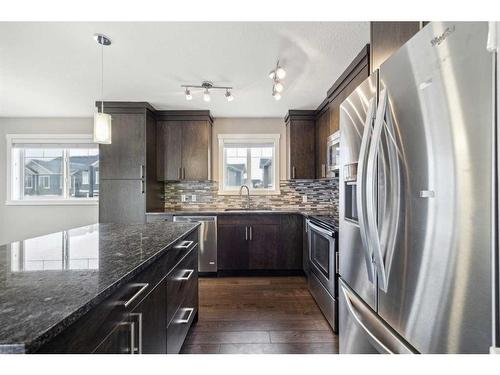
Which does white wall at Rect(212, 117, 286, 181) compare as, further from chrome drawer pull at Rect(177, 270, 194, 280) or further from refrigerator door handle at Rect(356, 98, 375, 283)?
refrigerator door handle at Rect(356, 98, 375, 283)

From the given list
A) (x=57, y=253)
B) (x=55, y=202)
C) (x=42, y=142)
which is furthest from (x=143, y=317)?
(x=42, y=142)

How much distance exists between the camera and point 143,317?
1103mm

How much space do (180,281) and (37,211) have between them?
4.09 meters

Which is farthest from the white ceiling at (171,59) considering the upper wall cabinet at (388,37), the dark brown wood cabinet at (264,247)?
the dark brown wood cabinet at (264,247)

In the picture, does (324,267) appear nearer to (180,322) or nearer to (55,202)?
(180,322)

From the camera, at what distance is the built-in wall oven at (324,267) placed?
214 cm

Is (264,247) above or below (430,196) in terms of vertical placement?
below

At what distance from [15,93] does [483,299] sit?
466 cm

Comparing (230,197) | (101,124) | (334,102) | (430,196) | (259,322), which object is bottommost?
(259,322)

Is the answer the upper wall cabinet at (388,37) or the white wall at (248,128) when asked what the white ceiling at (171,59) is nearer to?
the upper wall cabinet at (388,37)

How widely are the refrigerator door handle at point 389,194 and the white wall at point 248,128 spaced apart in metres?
3.31

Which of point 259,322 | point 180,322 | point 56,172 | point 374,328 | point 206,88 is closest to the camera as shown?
Answer: point 374,328

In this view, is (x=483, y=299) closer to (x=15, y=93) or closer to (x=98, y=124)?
(x=98, y=124)

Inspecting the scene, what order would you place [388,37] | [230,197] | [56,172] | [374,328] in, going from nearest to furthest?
[374,328] → [388,37] → [230,197] → [56,172]
